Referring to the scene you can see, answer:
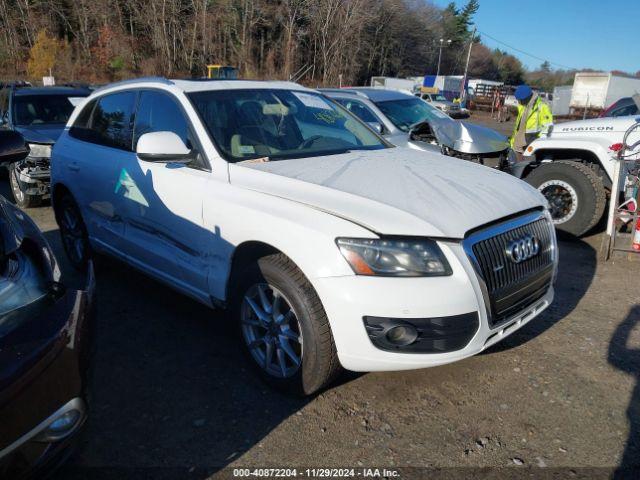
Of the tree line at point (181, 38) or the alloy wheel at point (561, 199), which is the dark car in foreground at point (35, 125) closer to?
the alloy wheel at point (561, 199)

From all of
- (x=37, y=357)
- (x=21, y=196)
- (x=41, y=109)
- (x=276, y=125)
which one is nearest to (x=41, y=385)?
(x=37, y=357)

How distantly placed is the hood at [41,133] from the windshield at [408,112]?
4.89m

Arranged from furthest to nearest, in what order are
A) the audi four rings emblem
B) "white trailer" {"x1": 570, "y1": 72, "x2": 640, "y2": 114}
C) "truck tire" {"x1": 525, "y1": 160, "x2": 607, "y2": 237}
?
"white trailer" {"x1": 570, "y1": 72, "x2": 640, "y2": 114}
"truck tire" {"x1": 525, "y1": 160, "x2": 607, "y2": 237}
the audi four rings emblem

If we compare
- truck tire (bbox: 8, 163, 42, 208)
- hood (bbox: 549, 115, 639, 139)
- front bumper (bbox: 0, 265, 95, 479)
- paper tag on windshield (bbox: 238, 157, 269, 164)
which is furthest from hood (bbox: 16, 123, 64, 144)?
hood (bbox: 549, 115, 639, 139)

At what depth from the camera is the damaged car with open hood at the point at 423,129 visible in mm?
6480

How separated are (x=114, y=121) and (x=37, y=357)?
288 cm

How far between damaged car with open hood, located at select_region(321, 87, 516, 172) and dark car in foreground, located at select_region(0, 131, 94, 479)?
190 inches

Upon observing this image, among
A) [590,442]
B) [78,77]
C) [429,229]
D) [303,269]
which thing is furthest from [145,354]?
[78,77]

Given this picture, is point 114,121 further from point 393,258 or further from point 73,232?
point 393,258

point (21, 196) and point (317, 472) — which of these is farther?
point (21, 196)

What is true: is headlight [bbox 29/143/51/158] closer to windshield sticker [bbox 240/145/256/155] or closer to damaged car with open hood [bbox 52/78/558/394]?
damaged car with open hood [bbox 52/78/558/394]

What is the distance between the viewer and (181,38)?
50.9 meters

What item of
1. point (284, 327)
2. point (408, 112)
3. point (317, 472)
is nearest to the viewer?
point (317, 472)

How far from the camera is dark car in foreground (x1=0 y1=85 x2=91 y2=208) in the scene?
7324 millimetres
